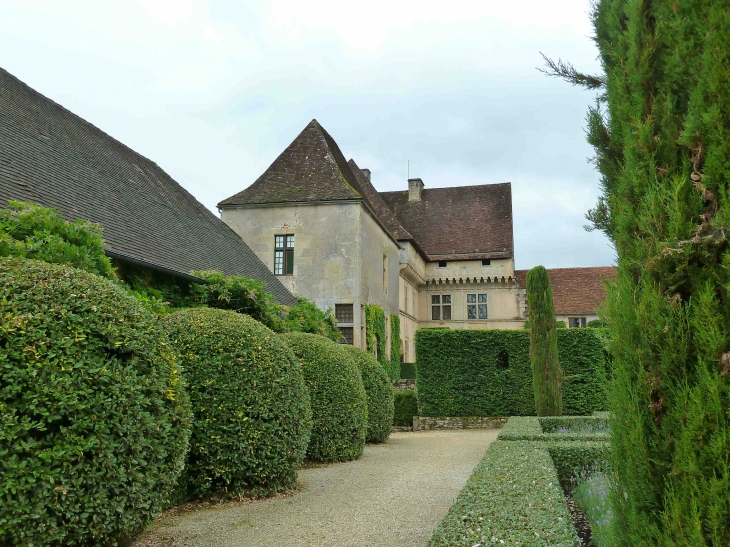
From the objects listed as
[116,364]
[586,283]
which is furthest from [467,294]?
[116,364]

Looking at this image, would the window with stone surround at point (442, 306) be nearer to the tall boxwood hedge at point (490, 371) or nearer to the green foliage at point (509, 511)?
the tall boxwood hedge at point (490, 371)

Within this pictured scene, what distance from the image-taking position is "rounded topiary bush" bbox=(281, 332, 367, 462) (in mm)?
8594

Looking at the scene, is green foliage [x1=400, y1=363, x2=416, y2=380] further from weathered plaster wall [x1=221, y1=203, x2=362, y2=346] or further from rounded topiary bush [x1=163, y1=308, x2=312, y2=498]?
rounded topiary bush [x1=163, y1=308, x2=312, y2=498]

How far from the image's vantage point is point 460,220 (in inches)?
1497

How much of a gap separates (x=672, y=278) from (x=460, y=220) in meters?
36.3

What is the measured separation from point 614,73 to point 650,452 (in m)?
1.59

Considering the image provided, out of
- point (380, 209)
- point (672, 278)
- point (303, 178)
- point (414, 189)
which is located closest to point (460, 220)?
point (414, 189)

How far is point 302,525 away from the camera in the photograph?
5391 millimetres

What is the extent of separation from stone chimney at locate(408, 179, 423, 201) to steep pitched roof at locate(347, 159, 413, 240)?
19.7 feet

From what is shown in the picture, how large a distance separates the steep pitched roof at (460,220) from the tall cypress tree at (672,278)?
34.4 m

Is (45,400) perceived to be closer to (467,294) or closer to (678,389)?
(678,389)

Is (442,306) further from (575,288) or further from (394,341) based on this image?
(394,341)

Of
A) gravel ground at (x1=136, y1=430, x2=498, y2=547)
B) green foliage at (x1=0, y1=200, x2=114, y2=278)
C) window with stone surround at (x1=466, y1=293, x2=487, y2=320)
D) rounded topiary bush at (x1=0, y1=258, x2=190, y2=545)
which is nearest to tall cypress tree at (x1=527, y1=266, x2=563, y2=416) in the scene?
gravel ground at (x1=136, y1=430, x2=498, y2=547)

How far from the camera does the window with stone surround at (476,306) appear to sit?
37.1 m
